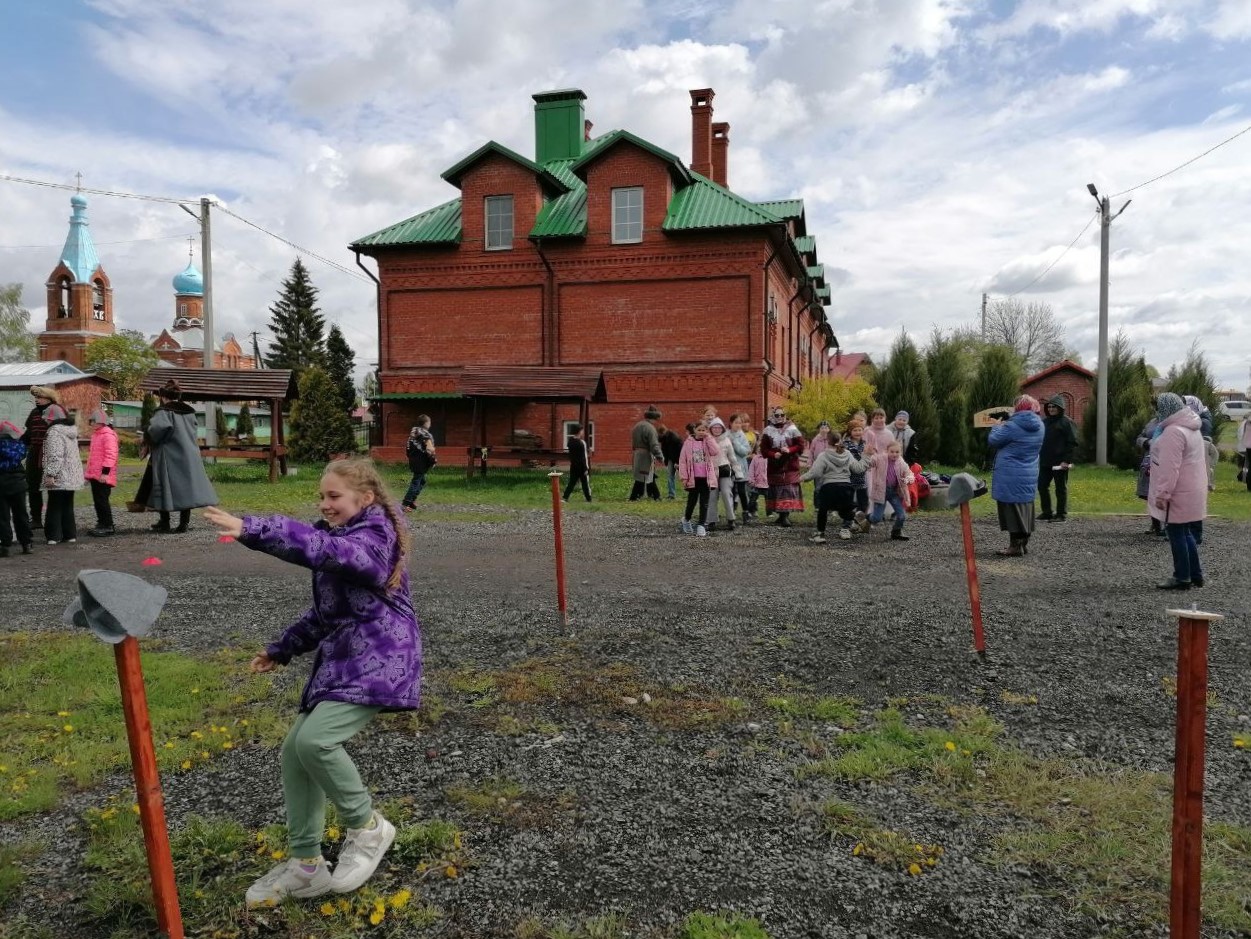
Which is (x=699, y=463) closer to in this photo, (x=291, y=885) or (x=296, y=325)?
(x=291, y=885)

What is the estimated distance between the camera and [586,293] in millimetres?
26000

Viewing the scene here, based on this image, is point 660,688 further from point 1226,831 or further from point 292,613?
point 292,613

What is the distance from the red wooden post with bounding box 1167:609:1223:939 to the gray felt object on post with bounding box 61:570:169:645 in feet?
9.55

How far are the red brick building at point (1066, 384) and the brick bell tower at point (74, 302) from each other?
7181 cm

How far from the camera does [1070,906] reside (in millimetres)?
2924

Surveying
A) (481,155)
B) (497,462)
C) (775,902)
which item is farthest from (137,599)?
(481,155)

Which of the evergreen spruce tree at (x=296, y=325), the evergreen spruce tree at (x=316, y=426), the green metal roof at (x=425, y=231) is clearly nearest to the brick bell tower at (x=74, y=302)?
the evergreen spruce tree at (x=296, y=325)

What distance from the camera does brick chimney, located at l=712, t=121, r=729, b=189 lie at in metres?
32.2

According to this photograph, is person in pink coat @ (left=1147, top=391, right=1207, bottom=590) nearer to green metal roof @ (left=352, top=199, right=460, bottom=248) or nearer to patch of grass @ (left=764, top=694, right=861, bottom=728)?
patch of grass @ (left=764, top=694, right=861, bottom=728)

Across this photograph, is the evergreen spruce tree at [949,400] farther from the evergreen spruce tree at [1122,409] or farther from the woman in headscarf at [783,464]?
the woman in headscarf at [783,464]

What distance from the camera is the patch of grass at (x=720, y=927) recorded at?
2.75m

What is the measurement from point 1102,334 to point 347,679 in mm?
28817

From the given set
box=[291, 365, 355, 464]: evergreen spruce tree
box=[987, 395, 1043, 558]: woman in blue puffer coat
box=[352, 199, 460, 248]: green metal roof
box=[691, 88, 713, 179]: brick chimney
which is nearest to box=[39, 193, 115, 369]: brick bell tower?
box=[291, 365, 355, 464]: evergreen spruce tree

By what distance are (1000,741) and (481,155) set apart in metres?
25.8
